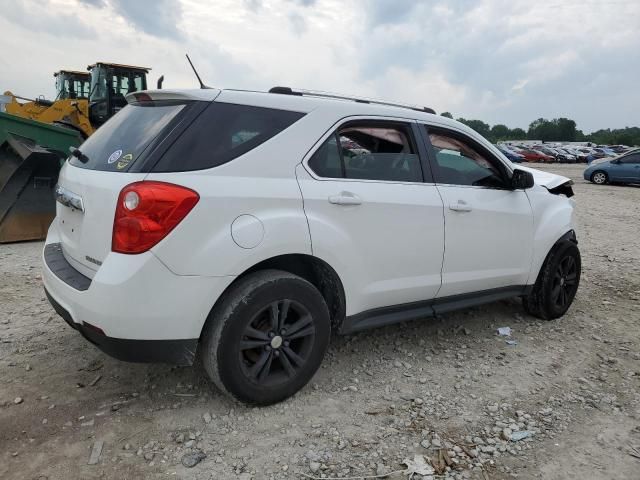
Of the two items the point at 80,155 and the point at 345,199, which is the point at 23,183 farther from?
the point at 345,199

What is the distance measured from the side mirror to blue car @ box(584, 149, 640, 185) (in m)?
19.7

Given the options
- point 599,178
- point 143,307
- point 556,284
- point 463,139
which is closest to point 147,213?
point 143,307

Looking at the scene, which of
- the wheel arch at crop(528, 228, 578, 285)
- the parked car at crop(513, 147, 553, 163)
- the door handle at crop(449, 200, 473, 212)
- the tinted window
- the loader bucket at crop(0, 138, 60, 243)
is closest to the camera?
the tinted window

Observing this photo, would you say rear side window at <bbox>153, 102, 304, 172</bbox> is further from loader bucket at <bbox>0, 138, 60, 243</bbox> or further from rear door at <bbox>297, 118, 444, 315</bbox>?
loader bucket at <bbox>0, 138, 60, 243</bbox>

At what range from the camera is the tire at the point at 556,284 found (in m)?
4.52

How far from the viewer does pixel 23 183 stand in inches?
259

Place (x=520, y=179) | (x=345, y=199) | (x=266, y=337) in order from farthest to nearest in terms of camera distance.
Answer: (x=520, y=179)
(x=345, y=199)
(x=266, y=337)

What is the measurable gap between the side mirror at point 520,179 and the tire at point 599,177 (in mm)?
20004

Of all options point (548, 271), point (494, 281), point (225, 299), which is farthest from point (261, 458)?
point (548, 271)

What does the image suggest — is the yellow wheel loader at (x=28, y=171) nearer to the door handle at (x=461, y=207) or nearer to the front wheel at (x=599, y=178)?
the door handle at (x=461, y=207)

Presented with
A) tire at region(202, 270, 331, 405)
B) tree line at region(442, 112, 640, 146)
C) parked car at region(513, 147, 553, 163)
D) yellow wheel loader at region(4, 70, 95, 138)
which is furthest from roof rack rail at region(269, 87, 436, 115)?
tree line at region(442, 112, 640, 146)

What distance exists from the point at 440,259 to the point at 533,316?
5.60 feet

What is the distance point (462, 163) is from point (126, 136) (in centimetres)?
235

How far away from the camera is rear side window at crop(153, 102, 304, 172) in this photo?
8.58 ft
